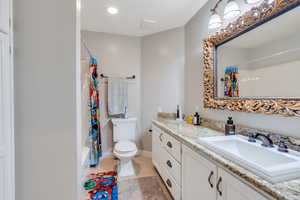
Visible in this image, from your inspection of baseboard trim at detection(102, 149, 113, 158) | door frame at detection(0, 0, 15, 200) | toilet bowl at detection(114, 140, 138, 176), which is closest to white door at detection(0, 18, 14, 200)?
door frame at detection(0, 0, 15, 200)

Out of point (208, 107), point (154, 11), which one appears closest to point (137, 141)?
point (208, 107)

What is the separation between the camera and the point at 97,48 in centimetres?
266

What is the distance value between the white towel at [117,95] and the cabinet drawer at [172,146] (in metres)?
1.23

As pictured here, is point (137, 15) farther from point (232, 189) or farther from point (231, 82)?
point (232, 189)

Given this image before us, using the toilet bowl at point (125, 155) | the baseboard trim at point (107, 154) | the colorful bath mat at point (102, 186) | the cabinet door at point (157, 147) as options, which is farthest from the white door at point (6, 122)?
the baseboard trim at point (107, 154)

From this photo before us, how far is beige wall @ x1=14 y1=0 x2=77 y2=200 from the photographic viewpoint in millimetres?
925

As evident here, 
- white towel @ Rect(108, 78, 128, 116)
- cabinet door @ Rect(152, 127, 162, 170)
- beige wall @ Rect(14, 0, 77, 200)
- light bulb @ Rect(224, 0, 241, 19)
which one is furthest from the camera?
white towel @ Rect(108, 78, 128, 116)

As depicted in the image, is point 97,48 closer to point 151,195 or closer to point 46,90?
point 46,90

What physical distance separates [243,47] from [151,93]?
1695mm

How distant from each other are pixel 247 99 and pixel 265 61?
0.34 metres

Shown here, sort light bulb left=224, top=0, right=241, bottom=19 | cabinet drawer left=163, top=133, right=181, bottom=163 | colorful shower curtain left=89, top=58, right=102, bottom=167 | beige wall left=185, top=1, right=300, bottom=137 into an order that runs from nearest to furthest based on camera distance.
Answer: beige wall left=185, top=1, right=300, bottom=137, light bulb left=224, top=0, right=241, bottom=19, cabinet drawer left=163, top=133, right=181, bottom=163, colorful shower curtain left=89, top=58, right=102, bottom=167

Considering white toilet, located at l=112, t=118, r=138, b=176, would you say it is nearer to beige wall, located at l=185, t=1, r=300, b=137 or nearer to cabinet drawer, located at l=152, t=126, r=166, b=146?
cabinet drawer, located at l=152, t=126, r=166, b=146

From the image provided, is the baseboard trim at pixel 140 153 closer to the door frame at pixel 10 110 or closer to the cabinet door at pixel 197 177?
the cabinet door at pixel 197 177

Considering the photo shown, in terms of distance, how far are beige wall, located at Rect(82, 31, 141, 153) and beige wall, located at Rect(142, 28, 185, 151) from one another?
152mm
